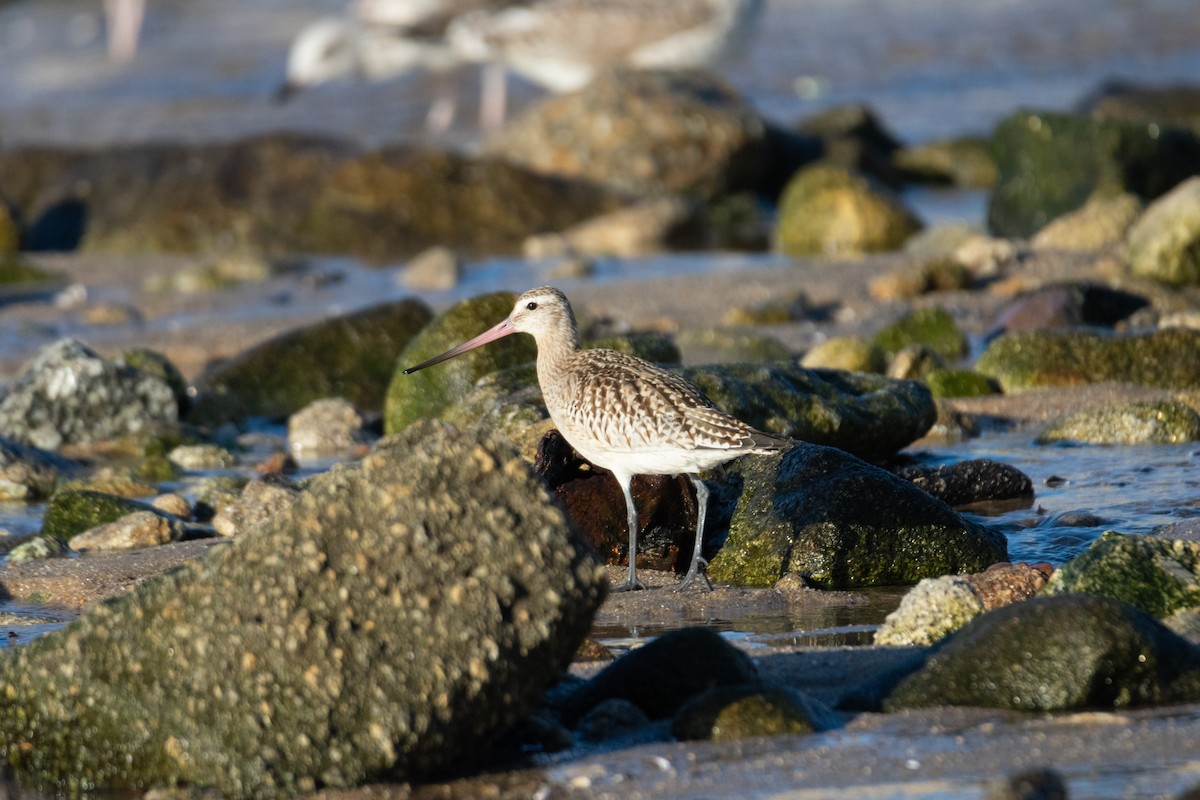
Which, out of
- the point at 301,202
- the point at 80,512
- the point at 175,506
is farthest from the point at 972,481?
the point at 301,202

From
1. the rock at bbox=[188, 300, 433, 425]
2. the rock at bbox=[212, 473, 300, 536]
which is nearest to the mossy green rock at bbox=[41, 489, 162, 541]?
the rock at bbox=[212, 473, 300, 536]

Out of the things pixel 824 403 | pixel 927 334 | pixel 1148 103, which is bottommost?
pixel 927 334

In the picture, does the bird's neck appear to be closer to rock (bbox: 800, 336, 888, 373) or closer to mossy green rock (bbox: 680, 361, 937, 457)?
mossy green rock (bbox: 680, 361, 937, 457)

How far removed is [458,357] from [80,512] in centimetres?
213

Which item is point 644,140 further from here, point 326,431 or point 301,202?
point 326,431

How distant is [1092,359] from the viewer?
8.79 m

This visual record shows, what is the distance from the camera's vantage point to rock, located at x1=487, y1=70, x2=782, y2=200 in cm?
1602

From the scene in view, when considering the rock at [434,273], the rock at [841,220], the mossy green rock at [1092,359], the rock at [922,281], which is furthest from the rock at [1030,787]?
the rock at [841,220]

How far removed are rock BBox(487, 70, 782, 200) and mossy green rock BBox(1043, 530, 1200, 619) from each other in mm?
10810

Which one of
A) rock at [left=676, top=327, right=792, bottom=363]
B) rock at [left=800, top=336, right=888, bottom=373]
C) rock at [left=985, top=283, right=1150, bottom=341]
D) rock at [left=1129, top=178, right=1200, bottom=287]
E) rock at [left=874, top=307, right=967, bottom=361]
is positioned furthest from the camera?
rock at [left=1129, top=178, right=1200, bottom=287]

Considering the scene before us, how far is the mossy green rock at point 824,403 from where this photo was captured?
7047 mm

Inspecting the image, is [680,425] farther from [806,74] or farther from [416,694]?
[806,74]

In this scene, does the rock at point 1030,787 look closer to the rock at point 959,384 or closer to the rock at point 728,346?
the rock at point 959,384

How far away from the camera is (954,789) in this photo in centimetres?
395
